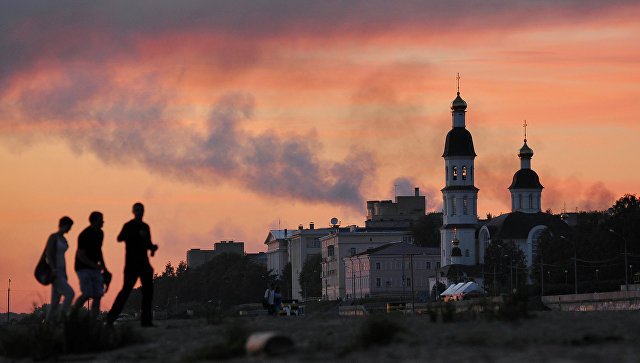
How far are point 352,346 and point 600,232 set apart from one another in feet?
420

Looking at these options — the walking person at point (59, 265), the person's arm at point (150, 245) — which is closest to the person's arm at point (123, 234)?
the person's arm at point (150, 245)

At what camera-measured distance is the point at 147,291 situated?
23.6 metres

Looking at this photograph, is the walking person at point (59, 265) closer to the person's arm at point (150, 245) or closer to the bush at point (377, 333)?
the person's arm at point (150, 245)

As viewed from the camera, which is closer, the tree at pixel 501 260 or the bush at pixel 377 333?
the bush at pixel 377 333

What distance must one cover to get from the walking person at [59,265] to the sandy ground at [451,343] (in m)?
1.48

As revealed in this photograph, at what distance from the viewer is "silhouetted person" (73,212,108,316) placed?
23.2 metres

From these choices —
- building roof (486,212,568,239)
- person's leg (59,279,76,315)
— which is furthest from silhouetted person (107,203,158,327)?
building roof (486,212,568,239)

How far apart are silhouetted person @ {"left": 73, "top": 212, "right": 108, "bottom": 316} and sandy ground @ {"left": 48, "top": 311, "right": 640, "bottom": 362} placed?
44.1 inches

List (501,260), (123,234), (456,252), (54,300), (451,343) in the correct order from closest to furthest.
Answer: (451,343) < (123,234) < (54,300) < (501,260) < (456,252)

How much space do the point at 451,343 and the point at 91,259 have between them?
7.99 metres

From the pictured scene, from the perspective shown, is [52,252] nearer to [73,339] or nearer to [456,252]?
[73,339]

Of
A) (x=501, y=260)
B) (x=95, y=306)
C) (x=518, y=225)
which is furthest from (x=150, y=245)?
(x=518, y=225)

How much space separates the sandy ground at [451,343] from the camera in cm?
1621

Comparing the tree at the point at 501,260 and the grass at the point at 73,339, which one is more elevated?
the tree at the point at 501,260
